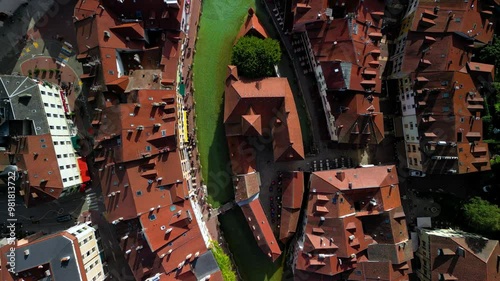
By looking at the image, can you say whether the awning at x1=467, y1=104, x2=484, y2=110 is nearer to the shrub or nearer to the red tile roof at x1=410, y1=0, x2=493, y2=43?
the red tile roof at x1=410, y1=0, x2=493, y2=43

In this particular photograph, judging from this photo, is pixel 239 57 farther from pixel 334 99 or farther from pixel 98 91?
pixel 98 91

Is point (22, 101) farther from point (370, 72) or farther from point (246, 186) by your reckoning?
point (370, 72)

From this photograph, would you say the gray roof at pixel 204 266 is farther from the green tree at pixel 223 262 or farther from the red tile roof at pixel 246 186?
the red tile roof at pixel 246 186

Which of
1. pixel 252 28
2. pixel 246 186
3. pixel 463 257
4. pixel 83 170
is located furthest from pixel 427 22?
pixel 83 170

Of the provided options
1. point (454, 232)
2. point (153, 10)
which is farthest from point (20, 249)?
point (454, 232)

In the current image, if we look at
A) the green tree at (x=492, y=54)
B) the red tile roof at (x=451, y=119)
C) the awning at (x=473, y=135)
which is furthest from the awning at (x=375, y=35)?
the awning at (x=473, y=135)
